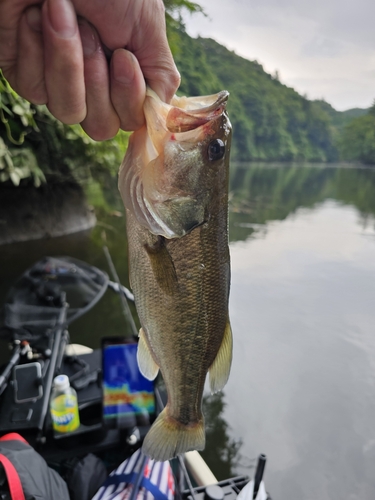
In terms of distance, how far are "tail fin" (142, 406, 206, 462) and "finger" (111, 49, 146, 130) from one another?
109 centimetres

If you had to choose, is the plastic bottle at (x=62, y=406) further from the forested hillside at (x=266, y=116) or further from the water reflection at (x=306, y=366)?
the forested hillside at (x=266, y=116)

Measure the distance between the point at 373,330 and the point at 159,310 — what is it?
23.0 feet

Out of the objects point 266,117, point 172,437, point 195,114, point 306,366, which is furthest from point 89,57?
point 266,117

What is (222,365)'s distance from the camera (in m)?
1.36

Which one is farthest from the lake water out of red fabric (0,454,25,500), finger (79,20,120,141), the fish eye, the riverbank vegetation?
the riverbank vegetation

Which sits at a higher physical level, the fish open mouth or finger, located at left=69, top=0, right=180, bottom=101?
finger, located at left=69, top=0, right=180, bottom=101

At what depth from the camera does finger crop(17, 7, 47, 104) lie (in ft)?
3.11

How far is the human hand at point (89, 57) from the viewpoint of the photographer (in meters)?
0.93

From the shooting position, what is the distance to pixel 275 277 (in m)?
A: 9.48

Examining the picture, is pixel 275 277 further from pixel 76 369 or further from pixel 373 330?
pixel 76 369

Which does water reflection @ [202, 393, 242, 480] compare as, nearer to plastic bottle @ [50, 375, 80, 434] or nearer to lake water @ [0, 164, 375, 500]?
lake water @ [0, 164, 375, 500]

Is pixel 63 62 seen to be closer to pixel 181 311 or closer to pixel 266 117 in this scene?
pixel 181 311

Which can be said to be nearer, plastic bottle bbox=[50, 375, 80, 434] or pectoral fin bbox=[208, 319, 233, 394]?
pectoral fin bbox=[208, 319, 233, 394]

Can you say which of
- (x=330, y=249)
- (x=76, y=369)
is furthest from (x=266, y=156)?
(x=76, y=369)
